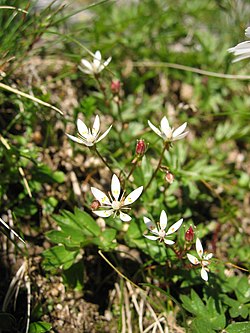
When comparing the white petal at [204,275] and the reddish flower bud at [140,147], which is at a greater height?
the reddish flower bud at [140,147]

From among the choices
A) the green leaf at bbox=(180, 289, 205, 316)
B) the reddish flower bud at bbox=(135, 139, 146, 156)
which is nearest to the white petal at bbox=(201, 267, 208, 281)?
the green leaf at bbox=(180, 289, 205, 316)

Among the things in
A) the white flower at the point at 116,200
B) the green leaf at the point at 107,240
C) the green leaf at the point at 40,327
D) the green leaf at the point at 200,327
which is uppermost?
the white flower at the point at 116,200

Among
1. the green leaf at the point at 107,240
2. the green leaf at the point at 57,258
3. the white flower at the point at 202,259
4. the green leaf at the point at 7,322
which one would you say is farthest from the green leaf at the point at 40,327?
the white flower at the point at 202,259

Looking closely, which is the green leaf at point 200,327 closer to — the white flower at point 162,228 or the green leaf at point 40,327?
the white flower at point 162,228

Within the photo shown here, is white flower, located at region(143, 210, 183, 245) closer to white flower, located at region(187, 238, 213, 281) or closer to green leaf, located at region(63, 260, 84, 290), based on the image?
white flower, located at region(187, 238, 213, 281)

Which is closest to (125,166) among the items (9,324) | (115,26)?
(9,324)

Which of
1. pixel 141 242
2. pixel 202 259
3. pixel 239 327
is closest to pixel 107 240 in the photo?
pixel 141 242

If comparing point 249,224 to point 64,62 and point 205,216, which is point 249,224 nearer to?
point 205,216
